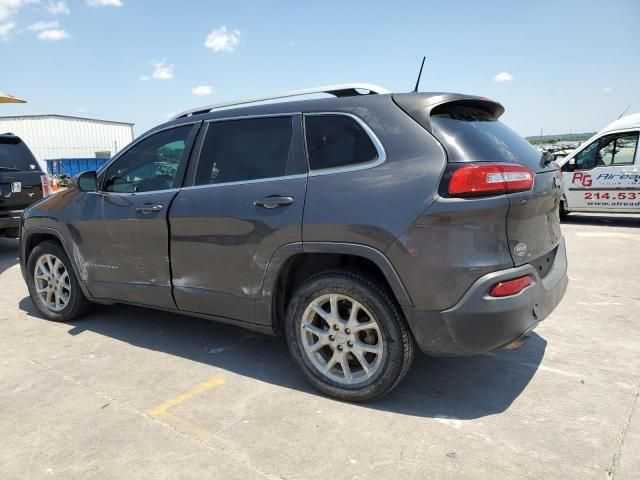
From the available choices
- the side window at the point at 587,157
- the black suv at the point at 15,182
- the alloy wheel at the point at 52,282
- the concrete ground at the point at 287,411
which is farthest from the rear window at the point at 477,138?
the side window at the point at 587,157

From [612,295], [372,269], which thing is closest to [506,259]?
[372,269]

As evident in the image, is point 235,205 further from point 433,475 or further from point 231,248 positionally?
point 433,475

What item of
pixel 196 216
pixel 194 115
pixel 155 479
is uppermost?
pixel 194 115

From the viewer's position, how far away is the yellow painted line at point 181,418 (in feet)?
8.98

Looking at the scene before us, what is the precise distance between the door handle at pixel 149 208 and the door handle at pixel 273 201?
3.01ft

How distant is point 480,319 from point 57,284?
3828 mm

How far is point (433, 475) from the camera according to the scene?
7.50 ft

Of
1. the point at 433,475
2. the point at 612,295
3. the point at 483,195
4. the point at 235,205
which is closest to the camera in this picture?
the point at 433,475

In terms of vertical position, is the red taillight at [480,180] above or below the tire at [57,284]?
above

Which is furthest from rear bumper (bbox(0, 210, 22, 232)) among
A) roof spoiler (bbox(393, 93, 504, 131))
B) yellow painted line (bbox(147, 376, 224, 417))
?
roof spoiler (bbox(393, 93, 504, 131))

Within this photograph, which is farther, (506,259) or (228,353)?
(228,353)

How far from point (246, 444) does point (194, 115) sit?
2427 millimetres

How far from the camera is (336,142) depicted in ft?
9.75

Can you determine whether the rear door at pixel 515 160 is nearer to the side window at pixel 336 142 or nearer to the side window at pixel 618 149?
the side window at pixel 336 142
